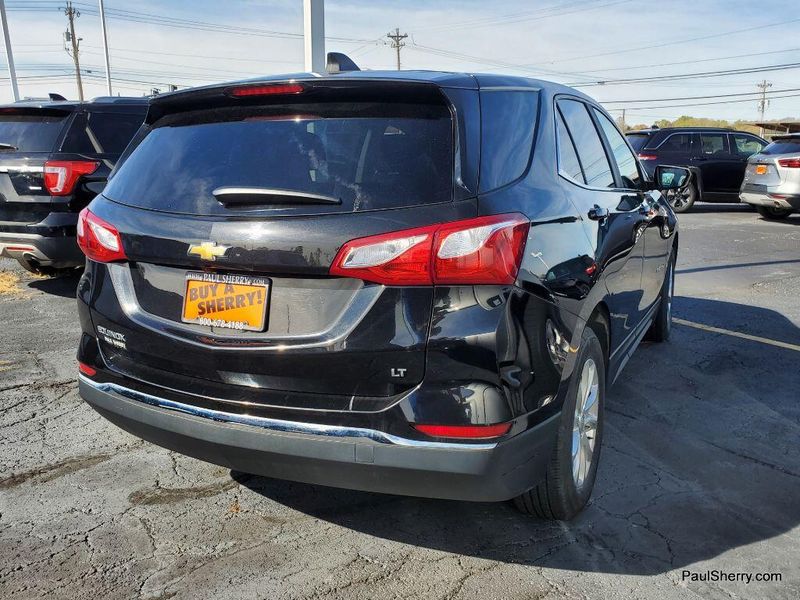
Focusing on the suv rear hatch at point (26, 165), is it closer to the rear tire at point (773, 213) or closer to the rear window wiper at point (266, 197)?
the rear window wiper at point (266, 197)

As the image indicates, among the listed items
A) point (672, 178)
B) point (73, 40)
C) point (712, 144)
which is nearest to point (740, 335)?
point (672, 178)

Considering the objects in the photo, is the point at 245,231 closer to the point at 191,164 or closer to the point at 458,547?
the point at 191,164

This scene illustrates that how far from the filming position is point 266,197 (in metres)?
2.29

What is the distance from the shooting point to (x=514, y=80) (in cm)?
280

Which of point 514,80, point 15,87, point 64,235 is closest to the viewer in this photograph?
point 514,80

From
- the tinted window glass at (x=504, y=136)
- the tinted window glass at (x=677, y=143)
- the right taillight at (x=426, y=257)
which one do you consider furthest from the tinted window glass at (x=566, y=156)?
the tinted window glass at (x=677, y=143)

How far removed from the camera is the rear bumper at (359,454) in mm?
2170

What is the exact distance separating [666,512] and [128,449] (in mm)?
2463

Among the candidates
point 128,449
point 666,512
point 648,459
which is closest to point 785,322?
point 648,459

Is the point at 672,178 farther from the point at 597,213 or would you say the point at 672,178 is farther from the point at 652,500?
the point at 652,500

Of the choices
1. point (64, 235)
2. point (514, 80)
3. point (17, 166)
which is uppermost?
point (514, 80)

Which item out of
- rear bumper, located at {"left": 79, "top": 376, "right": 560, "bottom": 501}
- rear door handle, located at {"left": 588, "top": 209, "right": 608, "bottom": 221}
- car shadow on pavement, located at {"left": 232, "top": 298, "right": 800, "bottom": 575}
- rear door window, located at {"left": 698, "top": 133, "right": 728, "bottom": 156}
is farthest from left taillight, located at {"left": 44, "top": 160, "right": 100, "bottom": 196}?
rear door window, located at {"left": 698, "top": 133, "right": 728, "bottom": 156}

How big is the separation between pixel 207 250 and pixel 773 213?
14.7 m

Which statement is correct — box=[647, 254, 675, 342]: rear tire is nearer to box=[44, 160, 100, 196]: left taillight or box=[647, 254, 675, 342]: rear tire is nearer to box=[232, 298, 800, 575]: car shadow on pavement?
box=[232, 298, 800, 575]: car shadow on pavement
